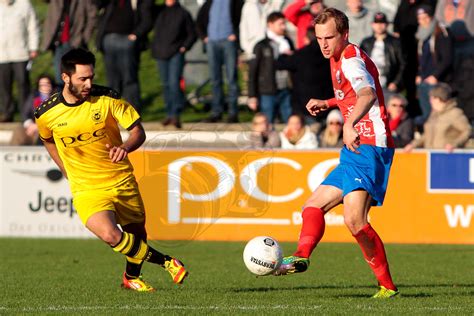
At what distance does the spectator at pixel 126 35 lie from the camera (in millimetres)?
19453

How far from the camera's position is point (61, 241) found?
1664cm

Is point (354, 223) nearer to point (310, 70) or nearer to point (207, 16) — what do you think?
point (310, 70)

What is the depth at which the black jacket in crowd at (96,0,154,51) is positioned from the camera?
1942 cm

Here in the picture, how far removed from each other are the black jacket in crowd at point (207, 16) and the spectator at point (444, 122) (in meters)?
3.89

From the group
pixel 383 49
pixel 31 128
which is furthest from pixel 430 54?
pixel 31 128

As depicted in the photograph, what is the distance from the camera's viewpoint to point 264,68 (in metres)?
18.7

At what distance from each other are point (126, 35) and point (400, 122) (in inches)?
193

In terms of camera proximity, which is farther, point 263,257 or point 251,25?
point 251,25

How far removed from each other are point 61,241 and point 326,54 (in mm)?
8253

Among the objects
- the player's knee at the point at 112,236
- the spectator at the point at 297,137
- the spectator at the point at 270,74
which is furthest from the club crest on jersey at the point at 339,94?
the spectator at the point at 270,74

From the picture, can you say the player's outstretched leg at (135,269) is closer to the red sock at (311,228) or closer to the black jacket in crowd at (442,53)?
the red sock at (311,228)

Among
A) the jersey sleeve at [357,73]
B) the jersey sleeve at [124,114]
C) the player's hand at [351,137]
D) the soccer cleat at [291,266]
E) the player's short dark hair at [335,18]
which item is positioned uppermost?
the player's short dark hair at [335,18]

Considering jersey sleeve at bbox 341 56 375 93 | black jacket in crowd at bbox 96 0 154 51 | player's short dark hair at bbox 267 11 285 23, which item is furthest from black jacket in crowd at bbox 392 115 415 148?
jersey sleeve at bbox 341 56 375 93

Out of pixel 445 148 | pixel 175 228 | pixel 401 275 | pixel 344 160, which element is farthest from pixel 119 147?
pixel 445 148
